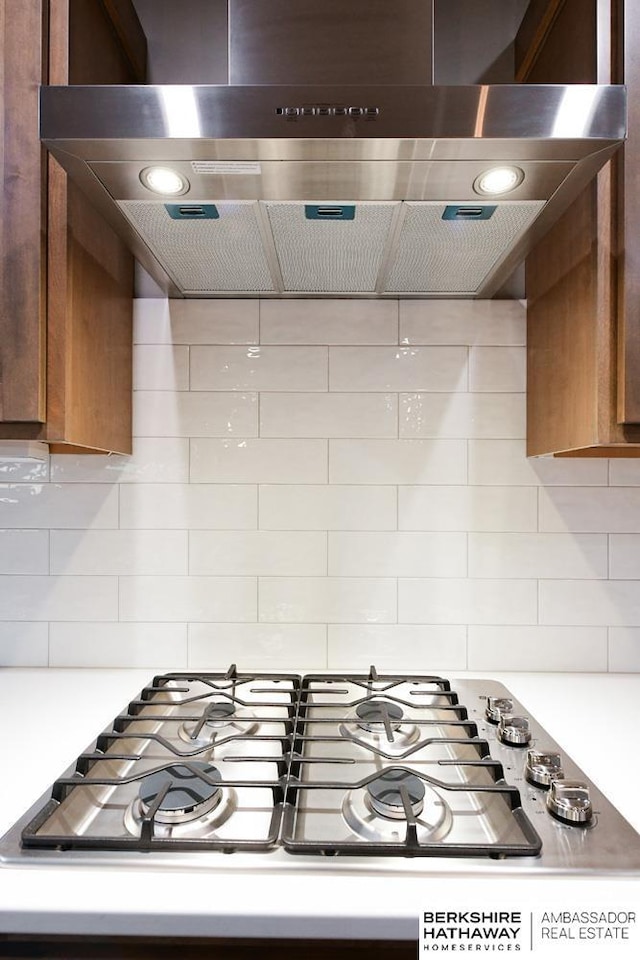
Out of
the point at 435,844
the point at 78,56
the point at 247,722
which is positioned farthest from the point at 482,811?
the point at 78,56

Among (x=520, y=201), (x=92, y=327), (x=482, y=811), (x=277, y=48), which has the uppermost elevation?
(x=277, y=48)

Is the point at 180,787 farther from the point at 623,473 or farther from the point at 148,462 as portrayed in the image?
the point at 623,473

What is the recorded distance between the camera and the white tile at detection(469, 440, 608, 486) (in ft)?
4.18

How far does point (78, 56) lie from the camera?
94 centimetres

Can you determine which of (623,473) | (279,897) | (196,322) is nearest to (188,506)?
(196,322)

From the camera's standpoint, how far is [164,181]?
33.8 inches

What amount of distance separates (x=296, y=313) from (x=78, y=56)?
560mm

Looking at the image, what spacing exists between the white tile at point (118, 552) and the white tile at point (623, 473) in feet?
2.96

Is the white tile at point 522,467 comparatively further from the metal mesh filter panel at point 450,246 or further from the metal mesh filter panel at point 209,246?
the metal mesh filter panel at point 209,246

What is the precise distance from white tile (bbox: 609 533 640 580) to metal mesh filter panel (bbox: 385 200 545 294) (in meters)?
0.60

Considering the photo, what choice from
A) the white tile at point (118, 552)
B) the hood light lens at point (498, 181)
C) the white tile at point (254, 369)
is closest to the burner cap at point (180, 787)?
the white tile at point (118, 552)

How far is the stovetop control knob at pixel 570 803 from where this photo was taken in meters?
0.72

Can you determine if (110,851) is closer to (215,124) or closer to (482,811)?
(482,811)

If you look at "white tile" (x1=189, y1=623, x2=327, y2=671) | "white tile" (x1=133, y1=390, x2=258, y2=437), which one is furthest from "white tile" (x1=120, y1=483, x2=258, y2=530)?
"white tile" (x1=189, y1=623, x2=327, y2=671)
